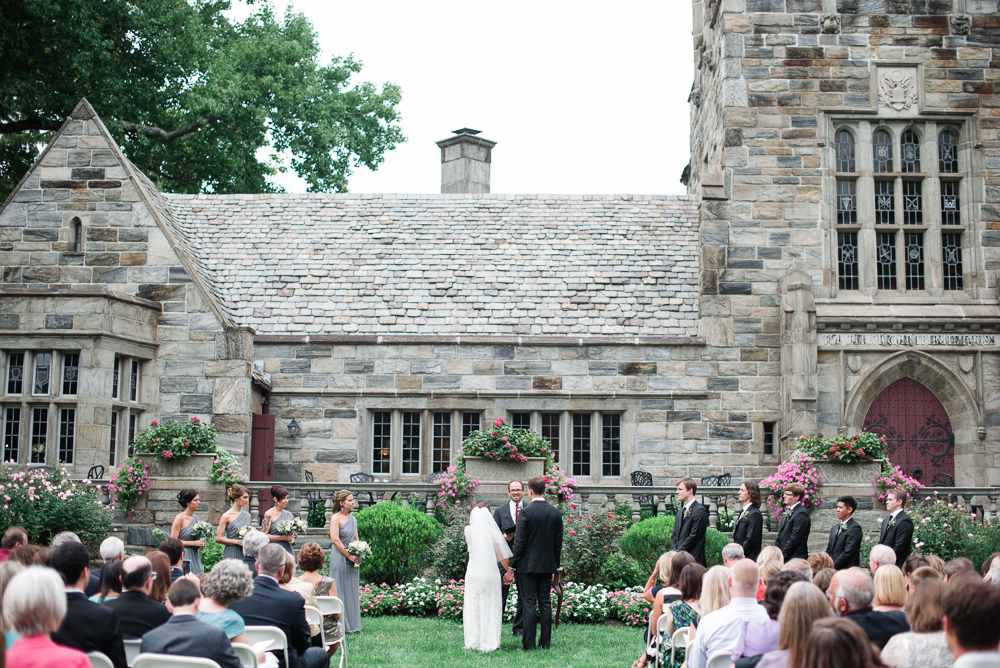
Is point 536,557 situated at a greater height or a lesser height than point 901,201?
lesser

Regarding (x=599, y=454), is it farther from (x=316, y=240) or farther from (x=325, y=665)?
(x=325, y=665)

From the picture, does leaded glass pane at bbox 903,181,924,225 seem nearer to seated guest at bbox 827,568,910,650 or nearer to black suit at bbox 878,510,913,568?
black suit at bbox 878,510,913,568

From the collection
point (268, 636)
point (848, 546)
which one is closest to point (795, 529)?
point (848, 546)

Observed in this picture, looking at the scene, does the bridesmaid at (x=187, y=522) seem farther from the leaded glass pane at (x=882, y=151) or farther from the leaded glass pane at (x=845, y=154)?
the leaded glass pane at (x=882, y=151)

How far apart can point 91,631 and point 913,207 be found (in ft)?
61.6

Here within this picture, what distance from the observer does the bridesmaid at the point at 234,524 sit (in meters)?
11.7

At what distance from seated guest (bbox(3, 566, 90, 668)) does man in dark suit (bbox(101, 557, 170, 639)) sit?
1748mm

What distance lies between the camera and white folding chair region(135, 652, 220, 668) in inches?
224

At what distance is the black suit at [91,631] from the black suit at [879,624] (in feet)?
14.3

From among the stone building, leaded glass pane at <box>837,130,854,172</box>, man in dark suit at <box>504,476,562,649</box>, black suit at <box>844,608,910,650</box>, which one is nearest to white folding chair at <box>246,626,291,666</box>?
black suit at <box>844,608,910,650</box>

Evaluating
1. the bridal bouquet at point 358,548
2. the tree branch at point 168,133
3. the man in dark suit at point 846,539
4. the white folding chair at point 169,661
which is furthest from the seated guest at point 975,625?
the tree branch at point 168,133

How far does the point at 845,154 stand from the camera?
20891 millimetres

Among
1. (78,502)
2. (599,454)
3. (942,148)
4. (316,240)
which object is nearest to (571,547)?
(599,454)

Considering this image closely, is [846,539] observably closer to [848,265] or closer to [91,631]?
[91,631]
